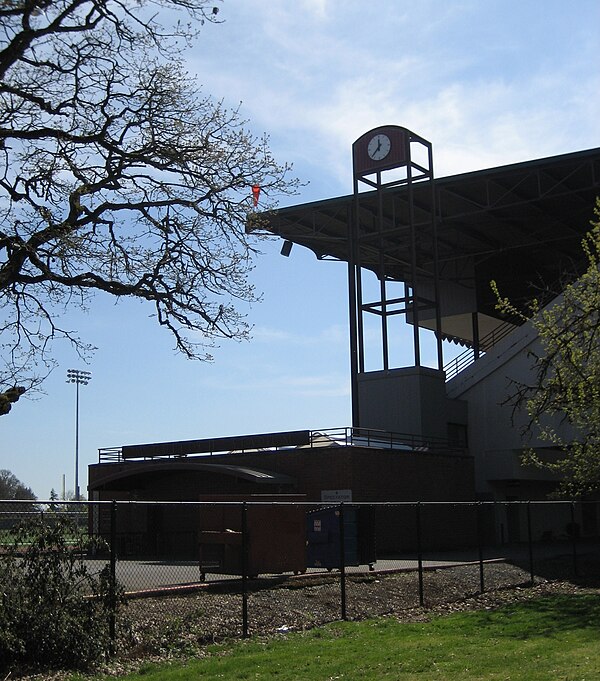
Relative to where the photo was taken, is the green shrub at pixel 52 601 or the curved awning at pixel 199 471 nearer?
the green shrub at pixel 52 601

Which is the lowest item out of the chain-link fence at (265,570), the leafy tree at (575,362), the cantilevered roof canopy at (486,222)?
the chain-link fence at (265,570)

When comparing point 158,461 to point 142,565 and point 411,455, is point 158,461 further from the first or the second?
point 142,565

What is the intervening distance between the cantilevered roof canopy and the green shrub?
34191 millimetres

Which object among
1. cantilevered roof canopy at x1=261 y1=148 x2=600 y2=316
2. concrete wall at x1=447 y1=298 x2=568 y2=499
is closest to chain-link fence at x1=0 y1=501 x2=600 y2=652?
concrete wall at x1=447 y1=298 x2=568 y2=499

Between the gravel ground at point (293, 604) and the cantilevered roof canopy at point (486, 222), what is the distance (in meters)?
24.5

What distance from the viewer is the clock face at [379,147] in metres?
46.2

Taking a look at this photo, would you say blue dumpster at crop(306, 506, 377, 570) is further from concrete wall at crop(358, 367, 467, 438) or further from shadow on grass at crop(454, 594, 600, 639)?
concrete wall at crop(358, 367, 467, 438)

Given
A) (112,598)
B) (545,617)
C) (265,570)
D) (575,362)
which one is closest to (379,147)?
(575,362)

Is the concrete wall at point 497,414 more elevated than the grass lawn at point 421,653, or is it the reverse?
the concrete wall at point 497,414

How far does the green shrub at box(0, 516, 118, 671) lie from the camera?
459 inches

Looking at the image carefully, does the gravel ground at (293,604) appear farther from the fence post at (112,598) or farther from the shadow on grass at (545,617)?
the shadow on grass at (545,617)

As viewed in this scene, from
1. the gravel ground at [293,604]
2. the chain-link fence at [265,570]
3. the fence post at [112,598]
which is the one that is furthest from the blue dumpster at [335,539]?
the fence post at [112,598]

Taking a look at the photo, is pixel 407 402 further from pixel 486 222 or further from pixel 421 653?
pixel 421 653

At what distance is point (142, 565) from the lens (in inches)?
881
